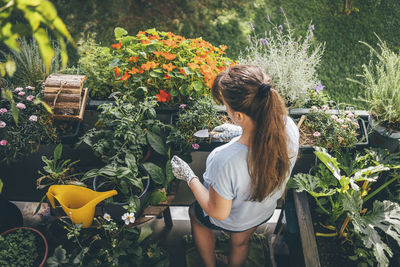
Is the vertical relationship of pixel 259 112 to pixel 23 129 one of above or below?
above

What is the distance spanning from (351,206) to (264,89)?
2.89ft

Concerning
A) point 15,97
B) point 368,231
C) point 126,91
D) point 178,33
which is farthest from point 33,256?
point 178,33

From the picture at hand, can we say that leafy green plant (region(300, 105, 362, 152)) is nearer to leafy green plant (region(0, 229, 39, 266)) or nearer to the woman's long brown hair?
the woman's long brown hair

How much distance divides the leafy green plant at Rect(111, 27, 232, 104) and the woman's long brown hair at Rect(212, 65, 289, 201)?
2.51ft

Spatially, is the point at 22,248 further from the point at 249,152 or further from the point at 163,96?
the point at 249,152

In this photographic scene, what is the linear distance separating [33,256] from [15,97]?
3.38 ft

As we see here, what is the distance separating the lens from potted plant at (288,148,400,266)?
175 centimetres

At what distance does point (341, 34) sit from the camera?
4203 millimetres

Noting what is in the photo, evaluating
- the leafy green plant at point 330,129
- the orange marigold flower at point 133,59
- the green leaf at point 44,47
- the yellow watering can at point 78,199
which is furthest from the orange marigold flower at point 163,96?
the green leaf at point 44,47

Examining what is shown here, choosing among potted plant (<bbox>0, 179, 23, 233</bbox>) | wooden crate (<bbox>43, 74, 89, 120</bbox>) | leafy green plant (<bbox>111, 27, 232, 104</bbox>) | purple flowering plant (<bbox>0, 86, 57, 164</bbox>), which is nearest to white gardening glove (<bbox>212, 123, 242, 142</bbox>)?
leafy green plant (<bbox>111, 27, 232, 104</bbox>)

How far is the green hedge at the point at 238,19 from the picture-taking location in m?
4.12

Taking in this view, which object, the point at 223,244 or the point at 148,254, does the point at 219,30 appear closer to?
the point at 223,244

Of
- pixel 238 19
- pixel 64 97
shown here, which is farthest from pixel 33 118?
pixel 238 19

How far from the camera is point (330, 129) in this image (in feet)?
7.56
